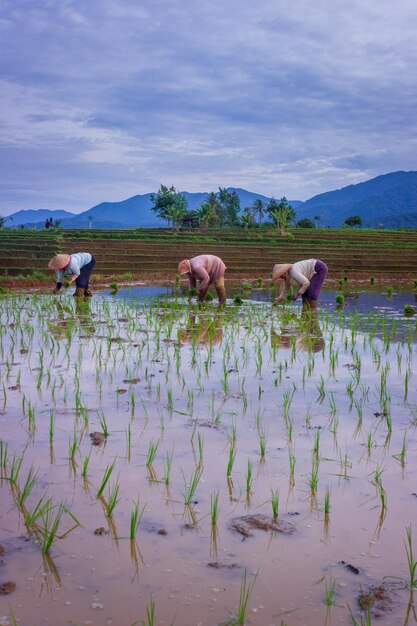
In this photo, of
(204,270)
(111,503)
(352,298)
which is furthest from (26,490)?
(352,298)

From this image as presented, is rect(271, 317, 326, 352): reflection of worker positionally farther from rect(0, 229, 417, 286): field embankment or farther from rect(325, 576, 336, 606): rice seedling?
rect(0, 229, 417, 286): field embankment

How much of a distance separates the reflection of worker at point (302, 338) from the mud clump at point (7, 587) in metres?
4.23

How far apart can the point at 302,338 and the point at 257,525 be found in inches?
175

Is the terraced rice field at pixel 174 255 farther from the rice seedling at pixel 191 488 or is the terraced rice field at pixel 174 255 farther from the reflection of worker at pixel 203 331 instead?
the rice seedling at pixel 191 488

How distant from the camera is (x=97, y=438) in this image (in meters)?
2.89

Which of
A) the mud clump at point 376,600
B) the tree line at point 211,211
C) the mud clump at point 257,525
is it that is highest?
the tree line at point 211,211

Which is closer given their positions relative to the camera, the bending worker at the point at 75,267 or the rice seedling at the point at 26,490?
the rice seedling at the point at 26,490

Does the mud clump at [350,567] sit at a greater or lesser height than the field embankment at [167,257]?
lesser

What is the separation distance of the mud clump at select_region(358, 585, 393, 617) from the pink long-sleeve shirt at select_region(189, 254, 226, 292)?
7.37 m

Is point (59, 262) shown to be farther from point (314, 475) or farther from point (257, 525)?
point (257, 525)

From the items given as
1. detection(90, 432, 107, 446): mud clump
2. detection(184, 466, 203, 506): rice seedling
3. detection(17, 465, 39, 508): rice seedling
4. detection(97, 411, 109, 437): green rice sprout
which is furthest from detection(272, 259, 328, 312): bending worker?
detection(17, 465, 39, 508): rice seedling

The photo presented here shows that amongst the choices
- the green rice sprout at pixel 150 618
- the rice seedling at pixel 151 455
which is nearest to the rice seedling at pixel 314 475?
the rice seedling at pixel 151 455

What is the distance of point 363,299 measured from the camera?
1199cm

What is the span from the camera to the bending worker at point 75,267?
9289 millimetres
